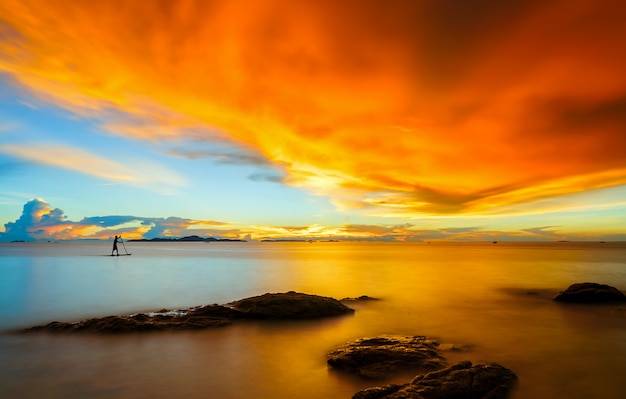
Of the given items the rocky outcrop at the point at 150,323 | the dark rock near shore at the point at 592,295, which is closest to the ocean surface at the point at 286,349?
the rocky outcrop at the point at 150,323

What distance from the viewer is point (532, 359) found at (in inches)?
466

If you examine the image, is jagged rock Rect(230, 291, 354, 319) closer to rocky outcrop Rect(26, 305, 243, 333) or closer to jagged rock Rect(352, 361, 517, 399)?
rocky outcrop Rect(26, 305, 243, 333)

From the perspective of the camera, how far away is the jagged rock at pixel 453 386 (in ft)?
25.8

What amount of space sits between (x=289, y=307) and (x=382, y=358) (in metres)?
7.34

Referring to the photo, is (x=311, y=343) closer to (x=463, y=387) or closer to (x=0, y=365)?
(x=463, y=387)

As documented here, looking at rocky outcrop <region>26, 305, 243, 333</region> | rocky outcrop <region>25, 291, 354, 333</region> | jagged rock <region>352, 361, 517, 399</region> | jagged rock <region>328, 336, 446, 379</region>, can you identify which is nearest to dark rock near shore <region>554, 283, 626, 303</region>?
rocky outcrop <region>25, 291, 354, 333</region>

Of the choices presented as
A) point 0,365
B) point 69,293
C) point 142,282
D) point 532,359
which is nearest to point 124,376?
point 0,365

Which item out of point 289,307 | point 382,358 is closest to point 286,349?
point 382,358

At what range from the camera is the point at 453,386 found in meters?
8.10

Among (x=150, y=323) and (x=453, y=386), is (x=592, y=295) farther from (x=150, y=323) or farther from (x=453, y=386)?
(x=150, y=323)

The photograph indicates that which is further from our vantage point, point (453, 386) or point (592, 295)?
point (592, 295)

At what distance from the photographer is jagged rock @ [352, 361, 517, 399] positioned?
786 cm

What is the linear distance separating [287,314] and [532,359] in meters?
9.54

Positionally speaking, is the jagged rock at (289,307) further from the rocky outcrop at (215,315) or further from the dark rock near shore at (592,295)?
the dark rock near shore at (592,295)
